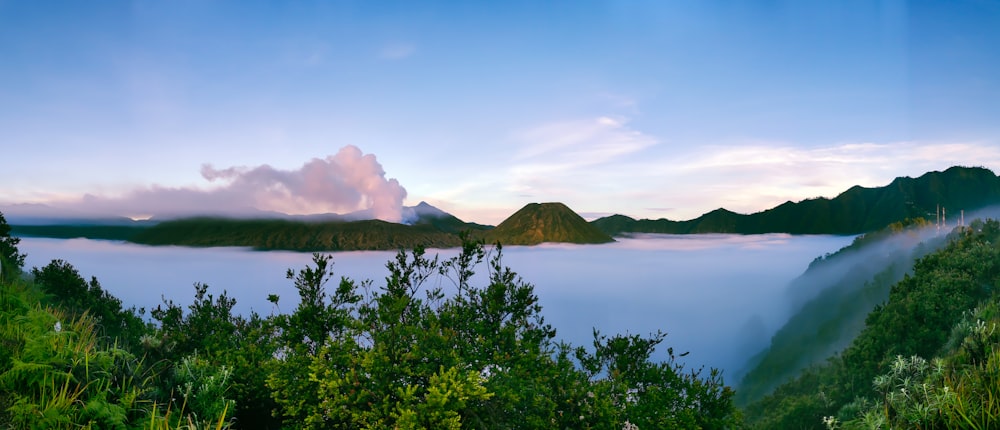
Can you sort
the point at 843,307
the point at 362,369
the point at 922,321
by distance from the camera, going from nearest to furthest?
the point at 362,369, the point at 922,321, the point at 843,307

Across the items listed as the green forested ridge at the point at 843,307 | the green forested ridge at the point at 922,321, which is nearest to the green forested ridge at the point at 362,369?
the green forested ridge at the point at 922,321

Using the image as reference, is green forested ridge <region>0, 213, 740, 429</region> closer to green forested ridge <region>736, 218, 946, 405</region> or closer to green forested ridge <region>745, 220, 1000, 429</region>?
green forested ridge <region>745, 220, 1000, 429</region>

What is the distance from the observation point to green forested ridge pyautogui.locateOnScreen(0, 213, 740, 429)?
919 centimetres

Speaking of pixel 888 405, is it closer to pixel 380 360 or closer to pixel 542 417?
pixel 542 417

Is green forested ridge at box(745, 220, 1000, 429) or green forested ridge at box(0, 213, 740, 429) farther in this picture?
green forested ridge at box(745, 220, 1000, 429)

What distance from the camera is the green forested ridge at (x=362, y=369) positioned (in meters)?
9.19

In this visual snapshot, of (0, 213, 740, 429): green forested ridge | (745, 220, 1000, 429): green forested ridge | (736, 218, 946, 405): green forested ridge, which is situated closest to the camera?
(0, 213, 740, 429): green forested ridge

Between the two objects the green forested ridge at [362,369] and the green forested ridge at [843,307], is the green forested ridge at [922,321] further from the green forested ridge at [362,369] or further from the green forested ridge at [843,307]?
the green forested ridge at [843,307]

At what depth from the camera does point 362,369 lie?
15430mm

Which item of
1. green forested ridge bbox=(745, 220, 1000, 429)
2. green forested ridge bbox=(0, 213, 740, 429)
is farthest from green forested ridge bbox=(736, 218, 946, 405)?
green forested ridge bbox=(0, 213, 740, 429)

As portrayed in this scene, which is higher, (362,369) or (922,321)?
(362,369)

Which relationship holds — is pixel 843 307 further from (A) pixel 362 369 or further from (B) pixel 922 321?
(A) pixel 362 369

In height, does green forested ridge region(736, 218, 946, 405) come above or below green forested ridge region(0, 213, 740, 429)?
below

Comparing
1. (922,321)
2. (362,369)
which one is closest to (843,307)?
(922,321)
